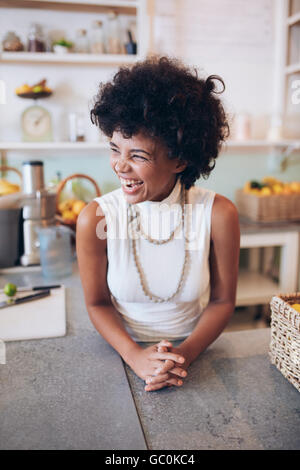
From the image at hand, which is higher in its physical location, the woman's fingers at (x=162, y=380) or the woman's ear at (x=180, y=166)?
the woman's ear at (x=180, y=166)

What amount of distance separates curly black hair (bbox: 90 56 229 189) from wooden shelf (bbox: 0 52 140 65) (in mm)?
1436

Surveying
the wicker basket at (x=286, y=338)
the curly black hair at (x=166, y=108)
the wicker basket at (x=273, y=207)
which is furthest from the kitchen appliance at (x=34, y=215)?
the wicker basket at (x=273, y=207)

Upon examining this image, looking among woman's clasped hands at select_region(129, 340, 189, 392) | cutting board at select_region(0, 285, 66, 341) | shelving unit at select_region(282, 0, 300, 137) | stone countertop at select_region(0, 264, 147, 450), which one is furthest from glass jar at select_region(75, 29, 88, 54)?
woman's clasped hands at select_region(129, 340, 189, 392)

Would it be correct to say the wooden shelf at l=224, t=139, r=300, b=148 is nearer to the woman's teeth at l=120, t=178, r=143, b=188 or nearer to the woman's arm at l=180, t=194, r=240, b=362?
the woman's arm at l=180, t=194, r=240, b=362

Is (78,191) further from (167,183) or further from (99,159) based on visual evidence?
(167,183)

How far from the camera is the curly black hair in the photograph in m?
0.80

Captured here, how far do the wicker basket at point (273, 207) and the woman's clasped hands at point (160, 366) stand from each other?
1654mm

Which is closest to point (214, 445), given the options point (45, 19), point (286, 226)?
point (286, 226)

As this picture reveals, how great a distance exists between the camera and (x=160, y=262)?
0.96m

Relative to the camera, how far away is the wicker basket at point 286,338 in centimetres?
68

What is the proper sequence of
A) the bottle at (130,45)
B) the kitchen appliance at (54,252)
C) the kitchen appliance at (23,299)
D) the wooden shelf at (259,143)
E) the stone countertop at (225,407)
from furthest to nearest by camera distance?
the wooden shelf at (259,143)
the bottle at (130,45)
the kitchen appliance at (54,252)
the kitchen appliance at (23,299)
the stone countertop at (225,407)

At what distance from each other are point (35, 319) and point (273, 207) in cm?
170

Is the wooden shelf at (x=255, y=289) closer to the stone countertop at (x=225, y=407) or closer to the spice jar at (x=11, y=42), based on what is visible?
the stone countertop at (x=225, y=407)

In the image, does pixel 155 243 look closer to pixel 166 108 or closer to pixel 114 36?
pixel 166 108
